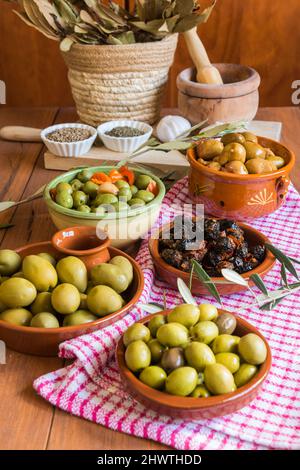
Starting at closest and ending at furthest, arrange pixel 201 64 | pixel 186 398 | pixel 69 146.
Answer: pixel 186 398 → pixel 69 146 → pixel 201 64

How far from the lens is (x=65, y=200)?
1023 millimetres

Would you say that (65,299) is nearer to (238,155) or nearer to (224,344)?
(224,344)

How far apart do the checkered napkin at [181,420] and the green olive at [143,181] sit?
23cm

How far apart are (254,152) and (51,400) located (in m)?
0.59

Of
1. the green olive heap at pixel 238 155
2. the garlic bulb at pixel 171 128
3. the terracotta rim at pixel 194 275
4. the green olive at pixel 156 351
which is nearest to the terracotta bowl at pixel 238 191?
the green olive heap at pixel 238 155

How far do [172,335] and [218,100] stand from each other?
31.6 inches

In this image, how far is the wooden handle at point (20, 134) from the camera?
1.53 metres

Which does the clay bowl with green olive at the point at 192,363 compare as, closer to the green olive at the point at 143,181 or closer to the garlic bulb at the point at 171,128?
the green olive at the point at 143,181

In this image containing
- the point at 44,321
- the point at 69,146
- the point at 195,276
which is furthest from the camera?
the point at 69,146

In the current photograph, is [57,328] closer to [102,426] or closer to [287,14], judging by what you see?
[102,426]

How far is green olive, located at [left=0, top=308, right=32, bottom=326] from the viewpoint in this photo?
0.80 meters

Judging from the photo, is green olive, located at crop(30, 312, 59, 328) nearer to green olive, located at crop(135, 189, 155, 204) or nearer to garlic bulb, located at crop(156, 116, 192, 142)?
green olive, located at crop(135, 189, 155, 204)

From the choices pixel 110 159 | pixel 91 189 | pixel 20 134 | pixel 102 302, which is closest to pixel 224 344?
pixel 102 302

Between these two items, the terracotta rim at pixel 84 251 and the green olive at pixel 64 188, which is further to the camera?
the green olive at pixel 64 188
